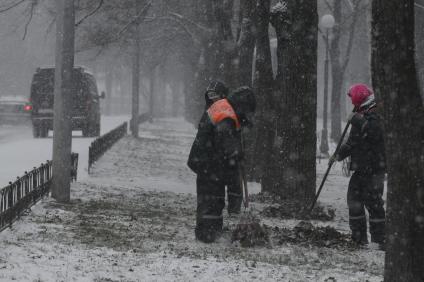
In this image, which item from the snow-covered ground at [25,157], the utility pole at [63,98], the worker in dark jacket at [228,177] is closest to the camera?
the worker in dark jacket at [228,177]

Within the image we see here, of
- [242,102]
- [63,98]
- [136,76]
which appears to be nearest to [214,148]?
[242,102]

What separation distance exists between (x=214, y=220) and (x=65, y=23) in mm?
4379

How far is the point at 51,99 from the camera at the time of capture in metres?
26.1

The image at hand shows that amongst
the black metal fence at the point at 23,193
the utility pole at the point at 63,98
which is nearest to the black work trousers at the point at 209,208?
the black metal fence at the point at 23,193

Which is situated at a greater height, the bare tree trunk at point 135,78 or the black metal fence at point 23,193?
the bare tree trunk at point 135,78

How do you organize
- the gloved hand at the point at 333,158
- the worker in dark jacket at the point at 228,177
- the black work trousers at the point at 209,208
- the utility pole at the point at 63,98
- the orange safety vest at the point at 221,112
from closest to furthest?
1. the orange safety vest at the point at 221,112
2. the black work trousers at the point at 209,208
3. the gloved hand at the point at 333,158
4. the worker in dark jacket at the point at 228,177
5. the utility pole at the point at 63,98

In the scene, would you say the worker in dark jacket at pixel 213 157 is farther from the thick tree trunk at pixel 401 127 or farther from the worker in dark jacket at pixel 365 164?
the thick tree trunk at pixel 401 127

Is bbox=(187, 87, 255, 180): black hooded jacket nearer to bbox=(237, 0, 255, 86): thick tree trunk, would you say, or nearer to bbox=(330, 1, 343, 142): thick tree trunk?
bbox=(237, 0, 255, 86): thick tree trunk

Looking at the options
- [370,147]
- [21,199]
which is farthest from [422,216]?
[21,199]

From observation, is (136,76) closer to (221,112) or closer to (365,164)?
(221,112)

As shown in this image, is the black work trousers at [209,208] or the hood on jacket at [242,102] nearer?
the black work trousers at [209,208]

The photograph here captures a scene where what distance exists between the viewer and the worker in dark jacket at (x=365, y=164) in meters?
8.58

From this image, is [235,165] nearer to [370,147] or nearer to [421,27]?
[370,147]

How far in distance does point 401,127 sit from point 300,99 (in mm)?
5809
